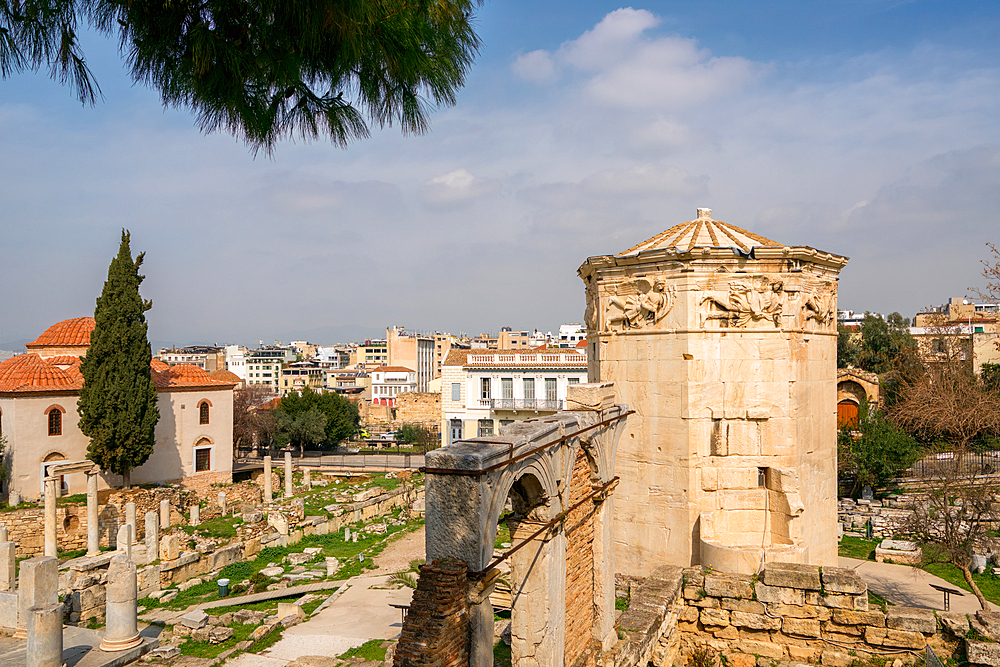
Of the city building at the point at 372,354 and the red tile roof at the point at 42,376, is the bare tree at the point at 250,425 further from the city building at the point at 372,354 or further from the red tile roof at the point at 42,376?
the city building at the point at 372,354

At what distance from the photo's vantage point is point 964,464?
2358 cm

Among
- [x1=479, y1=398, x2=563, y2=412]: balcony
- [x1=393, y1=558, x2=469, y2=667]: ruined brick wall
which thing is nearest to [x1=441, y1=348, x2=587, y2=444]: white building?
[x1=479, y1=398, x2=563, y2=412]: balcony

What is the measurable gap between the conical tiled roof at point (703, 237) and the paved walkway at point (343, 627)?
24.7 ft

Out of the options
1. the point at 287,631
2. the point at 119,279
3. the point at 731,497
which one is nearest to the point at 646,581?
the point at 731,497

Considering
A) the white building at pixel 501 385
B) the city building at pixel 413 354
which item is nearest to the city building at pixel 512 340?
the city building at pixel 413 354

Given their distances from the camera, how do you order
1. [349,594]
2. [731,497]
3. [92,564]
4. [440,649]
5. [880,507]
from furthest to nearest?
[880,507], [92,564], [349,594], [731,497], [440,649]

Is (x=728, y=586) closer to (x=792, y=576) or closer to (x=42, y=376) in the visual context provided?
(x=792, y=576)

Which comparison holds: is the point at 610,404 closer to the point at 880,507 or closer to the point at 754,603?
the point at 754,603

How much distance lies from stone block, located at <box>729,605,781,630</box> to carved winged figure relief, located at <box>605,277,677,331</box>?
4.01m

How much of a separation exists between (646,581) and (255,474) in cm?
Result: 2958

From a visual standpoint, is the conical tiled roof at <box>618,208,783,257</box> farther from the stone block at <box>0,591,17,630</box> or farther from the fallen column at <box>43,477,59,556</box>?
the fallen column at <box>43,477,59,556</box>

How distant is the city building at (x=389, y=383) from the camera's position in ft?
250

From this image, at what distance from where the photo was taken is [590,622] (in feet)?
22.2

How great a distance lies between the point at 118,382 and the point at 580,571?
23.6 metres
